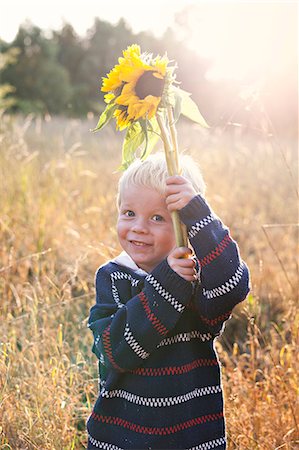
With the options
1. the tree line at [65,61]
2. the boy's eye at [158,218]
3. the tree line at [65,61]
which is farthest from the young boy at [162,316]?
the tree line at [65,61]

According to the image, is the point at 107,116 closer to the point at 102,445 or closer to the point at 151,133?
the point at 151,133

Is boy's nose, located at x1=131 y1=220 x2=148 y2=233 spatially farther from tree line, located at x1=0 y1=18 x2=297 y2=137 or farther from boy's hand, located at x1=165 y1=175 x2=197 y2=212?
tree line, located at x1=0 y1=18 x2=297 y2=137

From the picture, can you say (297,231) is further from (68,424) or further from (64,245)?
(68,424)

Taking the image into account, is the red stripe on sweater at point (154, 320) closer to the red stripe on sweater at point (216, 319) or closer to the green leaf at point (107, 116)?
the red stripe on sweater at point (216, 319)

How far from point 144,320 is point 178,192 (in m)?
0.37


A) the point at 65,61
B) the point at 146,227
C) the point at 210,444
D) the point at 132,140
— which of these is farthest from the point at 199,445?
the point at 65,61

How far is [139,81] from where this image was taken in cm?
168

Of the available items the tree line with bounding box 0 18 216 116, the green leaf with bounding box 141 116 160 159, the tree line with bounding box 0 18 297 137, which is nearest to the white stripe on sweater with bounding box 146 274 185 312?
the green leaf with bounding box 141 116 160 159

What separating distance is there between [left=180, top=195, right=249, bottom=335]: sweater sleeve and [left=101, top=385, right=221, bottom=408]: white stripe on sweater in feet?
0.96

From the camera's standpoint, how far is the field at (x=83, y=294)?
2.41 meters

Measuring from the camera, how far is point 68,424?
2422 mm

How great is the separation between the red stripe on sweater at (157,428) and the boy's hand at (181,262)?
444mm

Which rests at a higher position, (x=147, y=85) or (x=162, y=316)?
(x=147, y=85)

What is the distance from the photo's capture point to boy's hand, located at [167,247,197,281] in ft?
5.81
